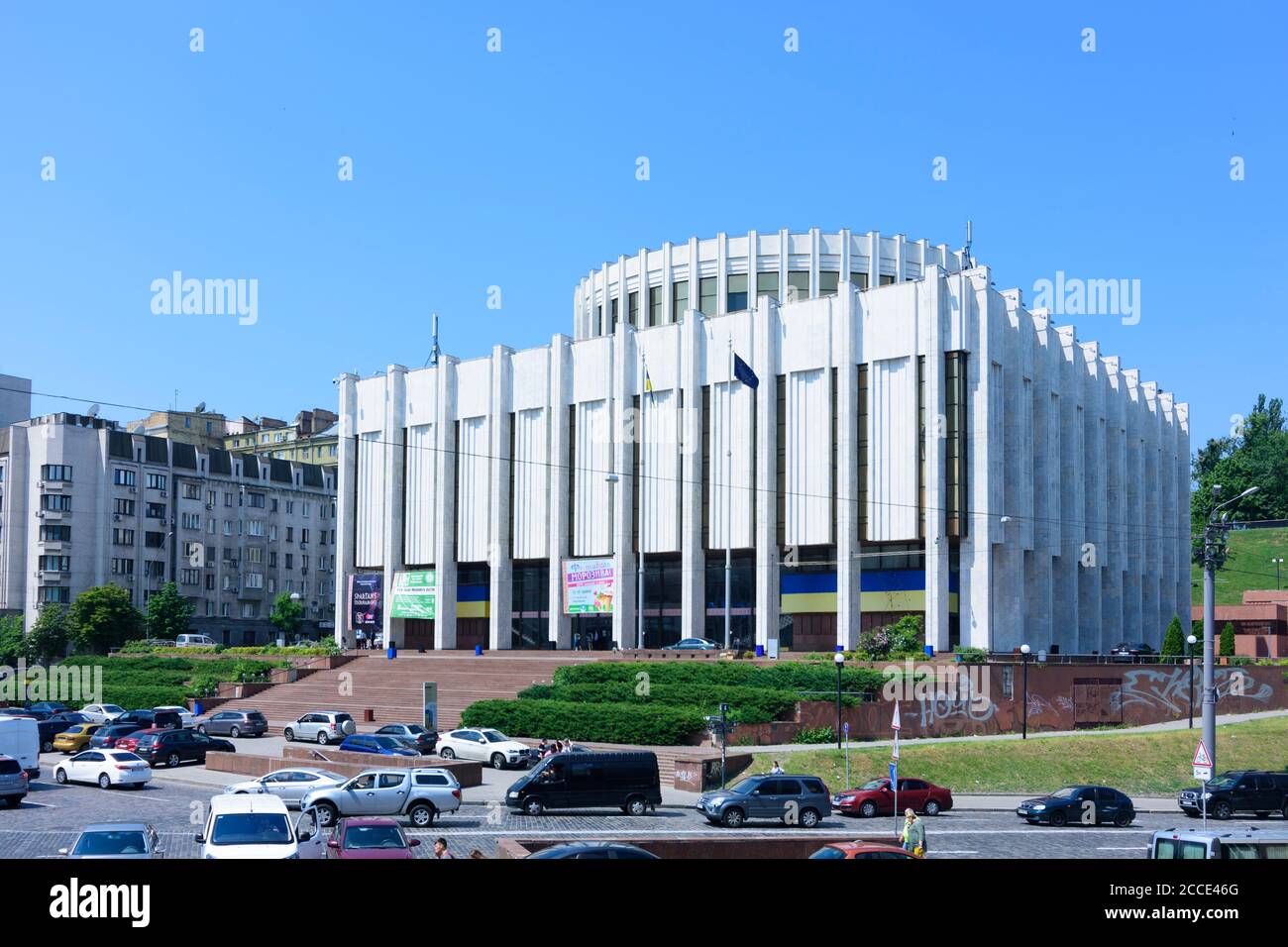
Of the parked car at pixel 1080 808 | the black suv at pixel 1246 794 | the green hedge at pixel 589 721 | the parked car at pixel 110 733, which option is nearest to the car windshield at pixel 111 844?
the parked car at pixel 1080 808

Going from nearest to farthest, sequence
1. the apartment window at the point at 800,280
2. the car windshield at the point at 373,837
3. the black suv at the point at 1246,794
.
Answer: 1. the car windshield at the point at 373,837
2. the black suv at the point at 1246,794
3. the apartment window at the point at 800,280

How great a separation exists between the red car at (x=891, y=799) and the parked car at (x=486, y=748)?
12.4 meters

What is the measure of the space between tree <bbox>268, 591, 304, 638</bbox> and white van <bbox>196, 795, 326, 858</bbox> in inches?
3369

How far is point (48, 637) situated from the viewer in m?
88.7

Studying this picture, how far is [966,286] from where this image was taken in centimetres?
6456

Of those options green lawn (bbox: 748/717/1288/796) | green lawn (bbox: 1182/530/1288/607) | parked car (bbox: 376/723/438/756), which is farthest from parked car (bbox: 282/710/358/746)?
green lawn (bbox: 1182/530/1288/607)

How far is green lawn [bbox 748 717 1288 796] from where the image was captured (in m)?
41.4

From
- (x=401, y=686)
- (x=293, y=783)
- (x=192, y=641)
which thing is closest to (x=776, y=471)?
(x=401, y=686)

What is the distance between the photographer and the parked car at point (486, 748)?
144ft

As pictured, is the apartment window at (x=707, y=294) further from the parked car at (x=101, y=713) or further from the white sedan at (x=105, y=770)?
the white sedan at (x=105, y=770)

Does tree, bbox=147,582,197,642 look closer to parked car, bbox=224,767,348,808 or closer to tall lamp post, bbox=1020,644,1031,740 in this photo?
parked car, bbox=224,767,348,808

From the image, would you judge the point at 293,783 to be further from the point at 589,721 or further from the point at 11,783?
the point at 589,721
